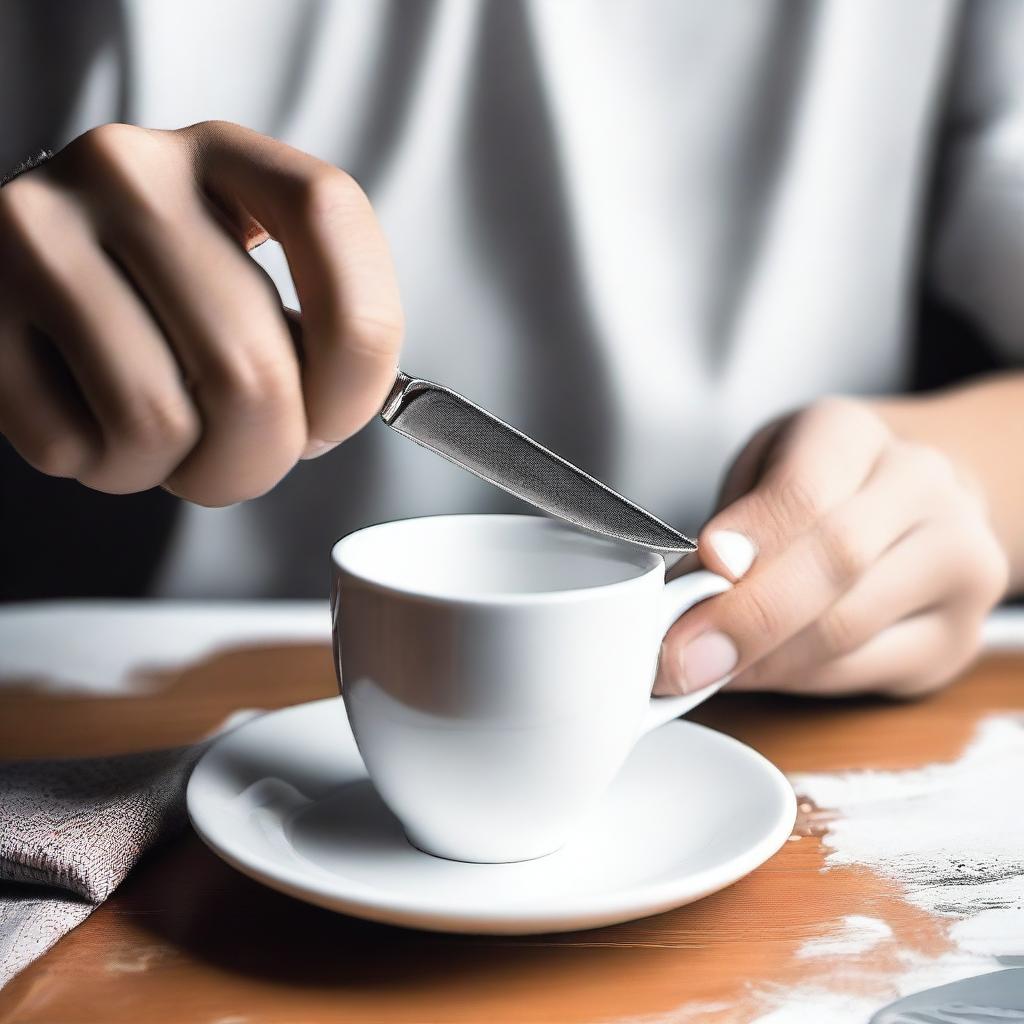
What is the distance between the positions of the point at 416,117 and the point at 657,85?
239 mm

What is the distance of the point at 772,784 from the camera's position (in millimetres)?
533

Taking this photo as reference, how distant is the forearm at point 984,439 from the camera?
2.89 feet

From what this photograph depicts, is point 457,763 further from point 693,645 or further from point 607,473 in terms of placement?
point 607,473

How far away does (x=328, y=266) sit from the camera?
0.42 metres

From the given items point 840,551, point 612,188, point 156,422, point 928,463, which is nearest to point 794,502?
point 840,551

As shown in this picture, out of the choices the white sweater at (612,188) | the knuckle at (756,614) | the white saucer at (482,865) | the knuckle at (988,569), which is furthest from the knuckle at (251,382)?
the white sweater at (612,188)

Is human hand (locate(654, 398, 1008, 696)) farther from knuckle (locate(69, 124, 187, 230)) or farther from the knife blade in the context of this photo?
knuckle (locate(69, 124, 187, 230))

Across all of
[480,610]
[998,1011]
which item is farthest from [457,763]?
[998,1011]

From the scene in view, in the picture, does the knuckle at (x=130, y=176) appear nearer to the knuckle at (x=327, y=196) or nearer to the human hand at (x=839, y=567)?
the knuckle at (x=327, y=196)

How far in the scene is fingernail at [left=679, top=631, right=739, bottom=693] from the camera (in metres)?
0.57

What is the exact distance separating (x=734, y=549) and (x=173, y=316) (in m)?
0.32

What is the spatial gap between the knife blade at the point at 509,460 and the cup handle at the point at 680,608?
0.03 m

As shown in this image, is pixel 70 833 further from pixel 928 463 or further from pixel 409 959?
pixel 928 463

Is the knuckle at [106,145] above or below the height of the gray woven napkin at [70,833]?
above
